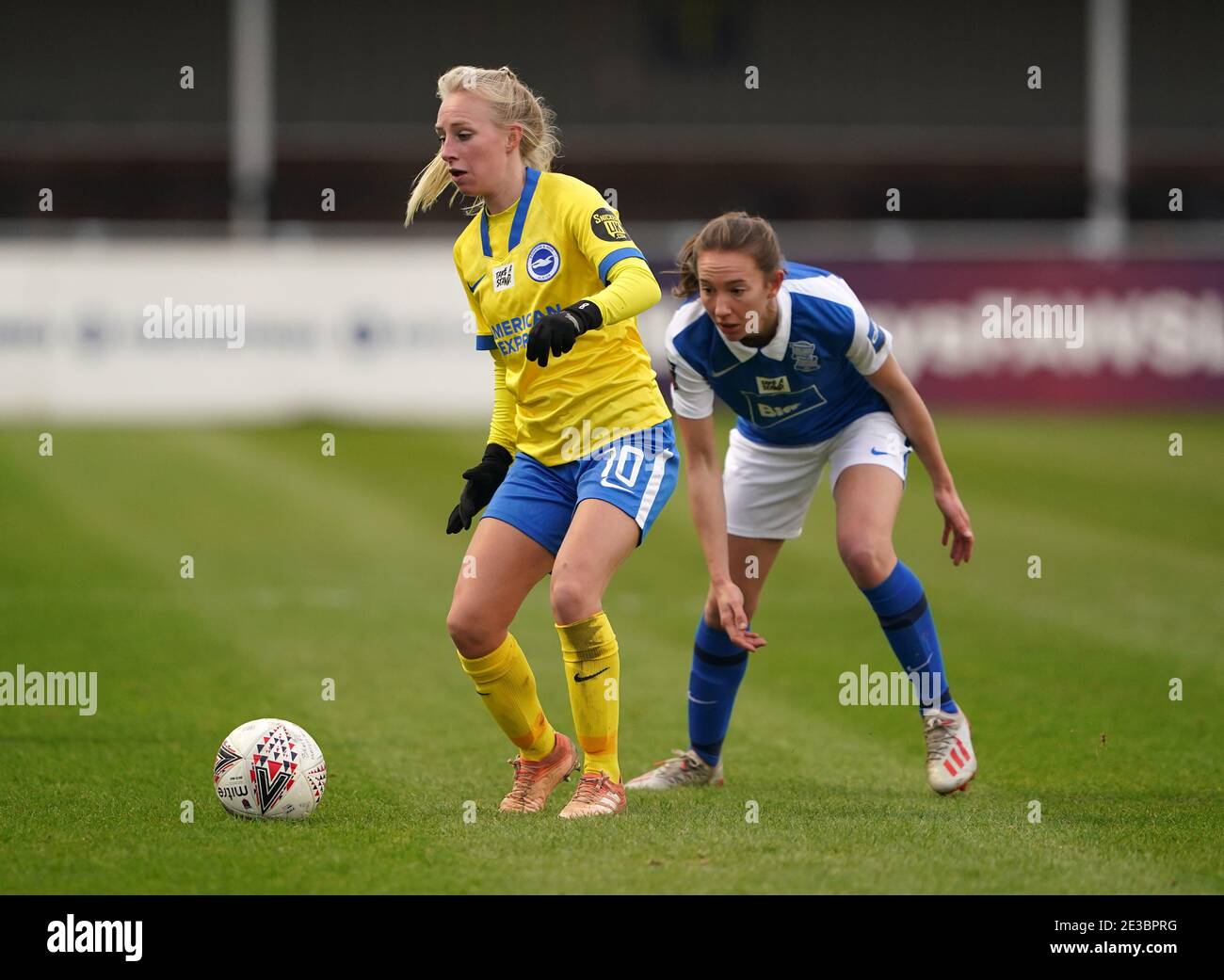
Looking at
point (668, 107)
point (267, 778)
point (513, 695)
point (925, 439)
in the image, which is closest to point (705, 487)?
point (925, 439)

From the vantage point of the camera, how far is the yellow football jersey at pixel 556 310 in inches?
231

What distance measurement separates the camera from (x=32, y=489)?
1609 centimetres

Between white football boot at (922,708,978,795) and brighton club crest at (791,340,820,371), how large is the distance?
131cm

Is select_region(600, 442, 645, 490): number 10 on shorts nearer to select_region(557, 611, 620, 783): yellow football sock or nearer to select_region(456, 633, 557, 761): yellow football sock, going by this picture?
select_region(557, 611, 620, 783): yellow football sock

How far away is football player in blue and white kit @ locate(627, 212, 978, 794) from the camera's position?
5945 mm

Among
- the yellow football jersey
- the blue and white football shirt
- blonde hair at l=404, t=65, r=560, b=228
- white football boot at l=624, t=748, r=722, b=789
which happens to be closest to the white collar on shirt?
the blue and white football shirt

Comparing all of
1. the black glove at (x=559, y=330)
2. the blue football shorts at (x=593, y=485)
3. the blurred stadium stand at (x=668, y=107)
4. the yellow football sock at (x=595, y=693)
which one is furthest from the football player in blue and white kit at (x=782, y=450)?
the blurred stadium stand at (x=668, y=107)

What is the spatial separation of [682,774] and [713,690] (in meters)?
0.33

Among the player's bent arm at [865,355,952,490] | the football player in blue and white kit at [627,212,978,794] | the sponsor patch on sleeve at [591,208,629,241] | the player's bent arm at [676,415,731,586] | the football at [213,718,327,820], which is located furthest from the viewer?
the player's bent arm at [865,355,952,490]

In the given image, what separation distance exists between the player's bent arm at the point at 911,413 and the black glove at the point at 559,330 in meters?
1.30
